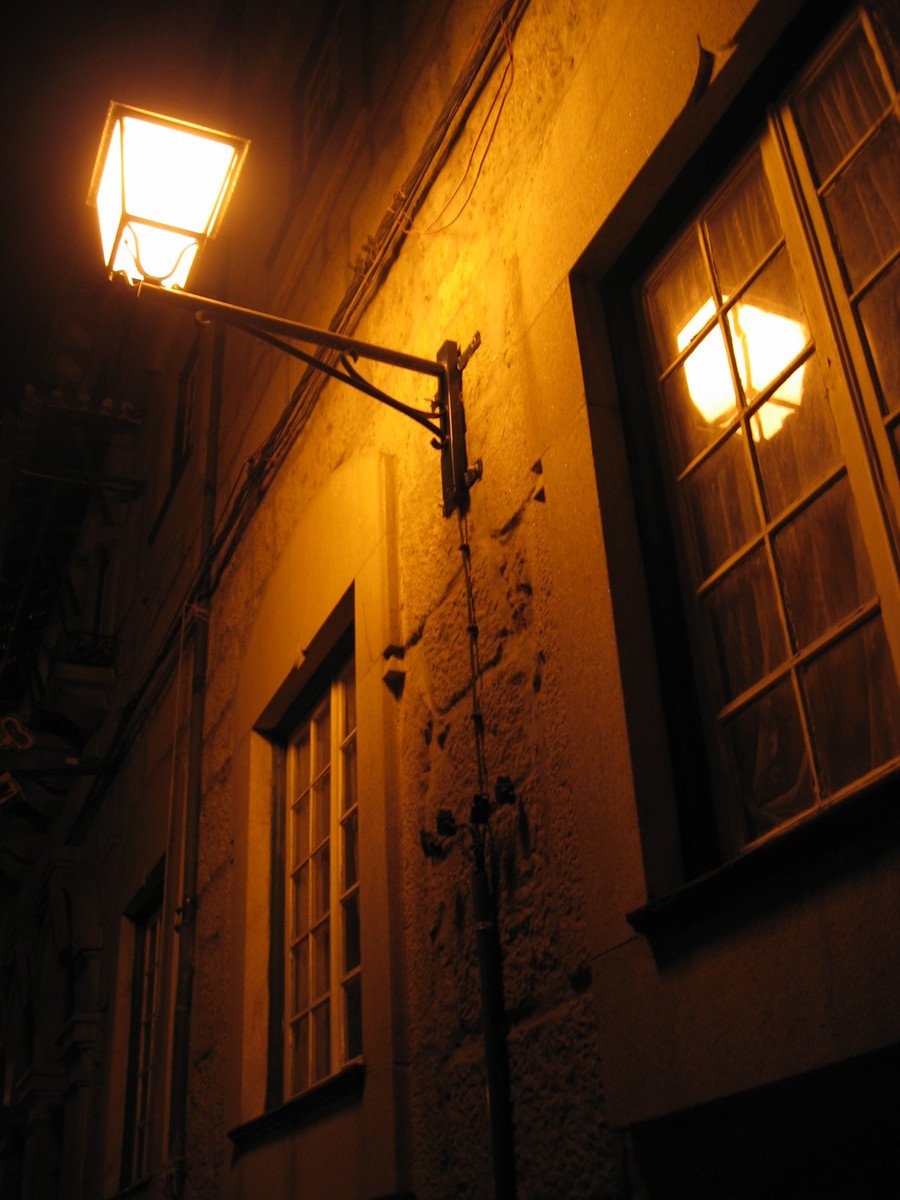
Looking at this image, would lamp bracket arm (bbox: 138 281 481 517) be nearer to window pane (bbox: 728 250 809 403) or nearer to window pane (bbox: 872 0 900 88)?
window pane (bbox: 728 250 809 403)

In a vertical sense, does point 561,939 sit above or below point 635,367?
below

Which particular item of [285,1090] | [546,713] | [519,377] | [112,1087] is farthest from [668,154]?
[112,1087]

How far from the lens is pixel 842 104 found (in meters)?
2.67

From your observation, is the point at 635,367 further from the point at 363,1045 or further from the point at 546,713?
the point at 363,1045

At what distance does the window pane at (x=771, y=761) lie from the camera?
2.49 meters

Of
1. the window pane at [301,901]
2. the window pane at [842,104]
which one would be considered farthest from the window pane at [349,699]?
the window pane at [842,104]

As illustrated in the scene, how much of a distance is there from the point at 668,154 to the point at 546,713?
54.1 inches

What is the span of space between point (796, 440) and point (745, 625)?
0.40 meters

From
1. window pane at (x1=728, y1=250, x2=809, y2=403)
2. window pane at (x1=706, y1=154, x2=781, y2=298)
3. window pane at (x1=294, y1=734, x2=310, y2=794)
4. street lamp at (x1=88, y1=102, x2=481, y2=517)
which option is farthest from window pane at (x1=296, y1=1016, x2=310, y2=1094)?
window pane at (x1=706, y1=154, x2=781, y2=298)

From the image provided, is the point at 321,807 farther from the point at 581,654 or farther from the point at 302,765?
the point at 581,654

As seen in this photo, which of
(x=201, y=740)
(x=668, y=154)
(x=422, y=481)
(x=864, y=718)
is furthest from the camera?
(x=201, y=740)

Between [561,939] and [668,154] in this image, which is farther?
[668,154]

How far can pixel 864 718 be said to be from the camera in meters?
2.34

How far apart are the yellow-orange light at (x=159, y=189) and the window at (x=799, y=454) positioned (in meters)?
1.87
